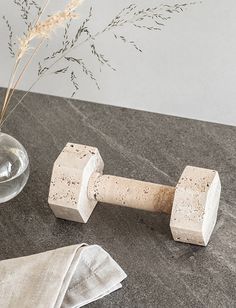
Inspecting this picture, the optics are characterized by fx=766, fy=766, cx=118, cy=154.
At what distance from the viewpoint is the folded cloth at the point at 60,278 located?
0.98 metres

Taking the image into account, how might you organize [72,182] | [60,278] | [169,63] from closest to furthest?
[60,278], [72,182], [169,63]

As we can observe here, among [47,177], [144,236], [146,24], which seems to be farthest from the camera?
[146,24]

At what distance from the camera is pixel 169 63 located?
139 cm

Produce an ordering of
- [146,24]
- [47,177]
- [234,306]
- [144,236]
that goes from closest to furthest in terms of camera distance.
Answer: [234,306], [144,236], [47,177], [146,24]

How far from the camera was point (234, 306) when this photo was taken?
39.4 inches

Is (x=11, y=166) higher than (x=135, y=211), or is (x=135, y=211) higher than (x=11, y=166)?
(x=11, y=166)

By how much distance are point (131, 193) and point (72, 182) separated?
87 mm

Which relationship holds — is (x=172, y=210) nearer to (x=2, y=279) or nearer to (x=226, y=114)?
(x=2, y=279)

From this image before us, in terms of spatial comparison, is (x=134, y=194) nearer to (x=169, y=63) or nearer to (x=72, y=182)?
(x=72, y=182)

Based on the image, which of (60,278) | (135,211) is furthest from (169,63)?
(60,278)

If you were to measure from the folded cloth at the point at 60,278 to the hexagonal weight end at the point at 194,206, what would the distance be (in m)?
0.10

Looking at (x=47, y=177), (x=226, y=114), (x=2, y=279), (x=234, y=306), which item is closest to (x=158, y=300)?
(x=234, y=306)

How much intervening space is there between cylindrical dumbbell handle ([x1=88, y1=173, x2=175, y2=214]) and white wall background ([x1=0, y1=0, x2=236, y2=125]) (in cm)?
34

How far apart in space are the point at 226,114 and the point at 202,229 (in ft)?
1.38
